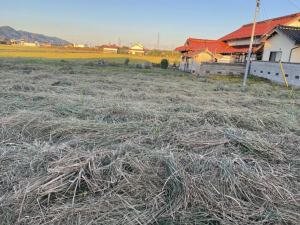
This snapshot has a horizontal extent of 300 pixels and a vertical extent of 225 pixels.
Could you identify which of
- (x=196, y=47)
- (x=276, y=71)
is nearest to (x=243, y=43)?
(x=196, y=47)

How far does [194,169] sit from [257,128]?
2049 mm

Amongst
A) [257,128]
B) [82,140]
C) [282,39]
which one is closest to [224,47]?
[282,39]

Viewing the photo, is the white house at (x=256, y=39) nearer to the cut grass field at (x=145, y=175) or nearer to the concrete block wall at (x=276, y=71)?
the concrete block wall at (x=276, y=71)

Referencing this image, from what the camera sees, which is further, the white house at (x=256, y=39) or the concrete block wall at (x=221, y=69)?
the white house at (x=256, y=39)

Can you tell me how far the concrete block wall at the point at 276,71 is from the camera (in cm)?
1054

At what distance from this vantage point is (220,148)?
2.63 metres

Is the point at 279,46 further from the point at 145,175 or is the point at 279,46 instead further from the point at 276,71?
the point at 145,175

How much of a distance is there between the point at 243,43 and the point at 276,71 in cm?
929

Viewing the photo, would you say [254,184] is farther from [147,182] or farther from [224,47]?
[224,47]

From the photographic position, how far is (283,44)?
13320 mm

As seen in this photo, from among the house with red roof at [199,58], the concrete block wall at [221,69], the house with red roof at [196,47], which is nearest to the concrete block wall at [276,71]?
the concrete block wall at [221,69]

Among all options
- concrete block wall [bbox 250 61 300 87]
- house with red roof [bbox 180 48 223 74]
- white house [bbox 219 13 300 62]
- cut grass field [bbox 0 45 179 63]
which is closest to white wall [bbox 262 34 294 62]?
white house [bbox 219 13 300 62]

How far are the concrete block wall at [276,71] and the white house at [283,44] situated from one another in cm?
142

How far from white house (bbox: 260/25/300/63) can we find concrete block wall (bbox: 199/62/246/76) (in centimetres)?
209
